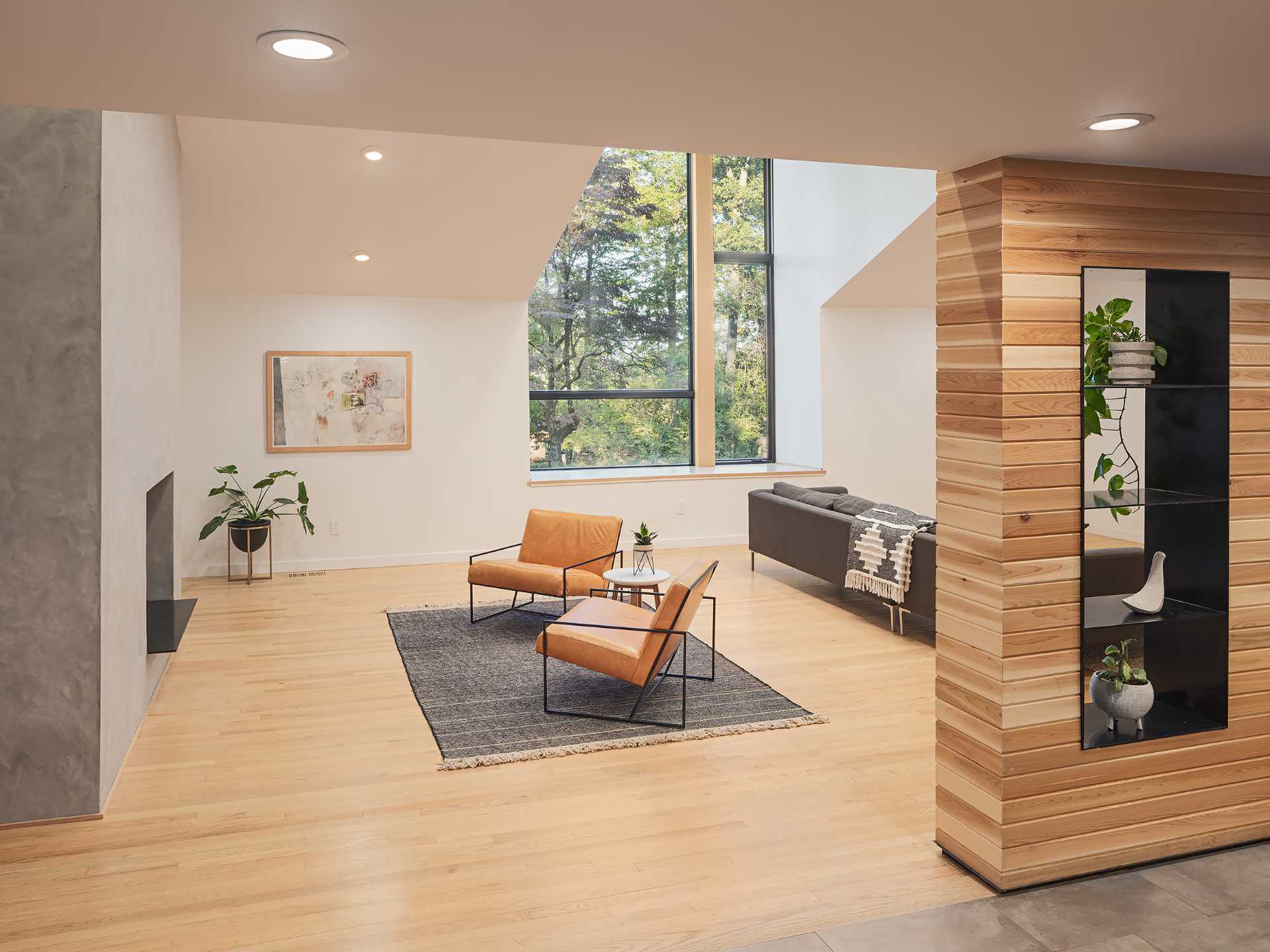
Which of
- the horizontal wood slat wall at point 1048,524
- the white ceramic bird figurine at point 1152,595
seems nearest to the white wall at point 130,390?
the horizontal wood slat wall at point 1048,524

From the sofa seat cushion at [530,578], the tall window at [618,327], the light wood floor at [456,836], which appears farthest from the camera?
the tall window at [618,327]

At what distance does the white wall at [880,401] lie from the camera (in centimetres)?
983

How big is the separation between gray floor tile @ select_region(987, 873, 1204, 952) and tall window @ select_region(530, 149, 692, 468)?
7.20 m

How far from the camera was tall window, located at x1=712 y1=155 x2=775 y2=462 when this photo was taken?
1036cm

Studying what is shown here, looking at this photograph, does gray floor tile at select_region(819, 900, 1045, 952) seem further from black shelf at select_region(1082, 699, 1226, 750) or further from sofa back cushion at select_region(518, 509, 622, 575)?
sofa back cushion at select_region(518, 509, 622, 575)

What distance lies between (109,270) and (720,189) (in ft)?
24.9

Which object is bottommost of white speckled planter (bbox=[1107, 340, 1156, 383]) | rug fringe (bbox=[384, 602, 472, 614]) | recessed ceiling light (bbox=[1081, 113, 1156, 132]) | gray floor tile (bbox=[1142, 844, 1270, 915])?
gray floor tile (bbox=[1142, 844, 1270, 915])

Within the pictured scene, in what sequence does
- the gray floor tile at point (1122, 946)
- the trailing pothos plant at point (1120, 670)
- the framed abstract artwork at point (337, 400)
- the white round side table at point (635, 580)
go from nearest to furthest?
the gray floor tile at point (1122, 946) → the trailing pothos plant at point (1120, 670) → the white round side table at point (635, 580) → the framed abstract artwork at point (337, 400)

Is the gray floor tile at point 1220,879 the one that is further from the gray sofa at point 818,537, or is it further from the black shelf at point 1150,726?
the gray sofa at point 818,537

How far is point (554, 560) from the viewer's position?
670cm

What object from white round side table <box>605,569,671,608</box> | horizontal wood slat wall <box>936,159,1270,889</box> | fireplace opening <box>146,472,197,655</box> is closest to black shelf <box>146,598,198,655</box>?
fireplace opening <box>146,472,197,655</box>

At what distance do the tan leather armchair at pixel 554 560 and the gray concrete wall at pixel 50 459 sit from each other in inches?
117

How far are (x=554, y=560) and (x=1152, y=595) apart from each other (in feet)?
13.5

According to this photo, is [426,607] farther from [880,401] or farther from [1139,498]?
[880,401]
